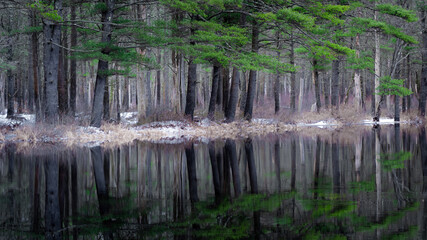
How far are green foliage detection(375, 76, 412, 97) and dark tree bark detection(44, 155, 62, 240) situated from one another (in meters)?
22.1

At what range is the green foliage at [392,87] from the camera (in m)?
25.3

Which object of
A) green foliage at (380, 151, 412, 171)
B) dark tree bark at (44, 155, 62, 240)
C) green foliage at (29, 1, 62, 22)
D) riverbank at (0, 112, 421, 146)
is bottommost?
dark tree bark at (44, 155, 62, 240)

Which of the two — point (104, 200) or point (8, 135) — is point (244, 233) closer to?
point (104, 200)

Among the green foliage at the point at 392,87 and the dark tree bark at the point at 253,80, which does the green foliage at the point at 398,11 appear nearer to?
the green foliage at the point at 392,87

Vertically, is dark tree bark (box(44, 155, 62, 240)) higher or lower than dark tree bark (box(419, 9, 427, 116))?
lower

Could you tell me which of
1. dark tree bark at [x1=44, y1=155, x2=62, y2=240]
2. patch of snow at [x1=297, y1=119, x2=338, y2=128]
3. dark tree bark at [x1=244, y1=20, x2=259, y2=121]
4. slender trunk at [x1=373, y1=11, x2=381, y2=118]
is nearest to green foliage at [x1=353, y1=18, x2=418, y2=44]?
slender trunk at [x1=373, y1=11, x2=381, y2=118]

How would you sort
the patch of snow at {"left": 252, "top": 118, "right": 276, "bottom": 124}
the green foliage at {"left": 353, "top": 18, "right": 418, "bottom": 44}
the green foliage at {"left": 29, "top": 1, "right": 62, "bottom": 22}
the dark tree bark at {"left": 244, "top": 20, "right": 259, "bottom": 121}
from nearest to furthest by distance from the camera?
the green foliage at {"left": 29, "top": 1, "right": 62, "bottom": 22}, the green foliage at {"left": 353, "top": 18, "right": 418, "bottom": 44}, the dark tree bark at {"left": 244, "top": 20, "right": 259, "bottom": 121}, the patch of snow at {"left": 252, "top": 118, "right": 276, "bottom": 124}

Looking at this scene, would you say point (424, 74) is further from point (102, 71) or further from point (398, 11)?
point (102, 71)

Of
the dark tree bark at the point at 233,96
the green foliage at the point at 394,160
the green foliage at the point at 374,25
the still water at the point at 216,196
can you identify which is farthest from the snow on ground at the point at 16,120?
the green foliage at the point at 374,25

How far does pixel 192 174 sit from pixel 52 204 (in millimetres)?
3400

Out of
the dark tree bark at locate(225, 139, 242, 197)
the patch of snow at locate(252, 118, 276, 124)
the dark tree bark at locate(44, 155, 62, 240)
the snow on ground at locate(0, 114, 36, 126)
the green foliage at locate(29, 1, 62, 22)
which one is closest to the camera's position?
the dark tree bark at locate(44, 155, 62, 240)

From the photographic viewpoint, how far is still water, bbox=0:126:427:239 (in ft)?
14.6

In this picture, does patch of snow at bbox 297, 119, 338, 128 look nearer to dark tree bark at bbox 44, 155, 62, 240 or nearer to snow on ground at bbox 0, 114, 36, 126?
snow on ground at bbox 0, 114, 36, 126

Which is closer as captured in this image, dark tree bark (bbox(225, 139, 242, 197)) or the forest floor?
dark tree bark (bbox(225, 139, 242, 197))
